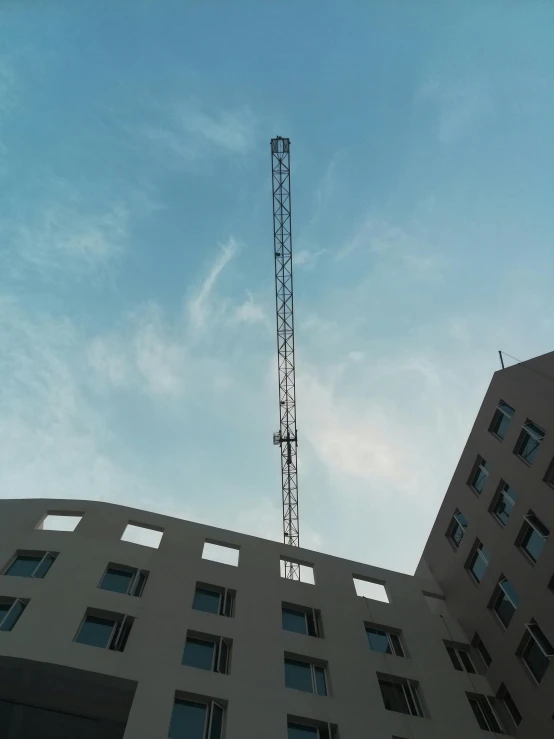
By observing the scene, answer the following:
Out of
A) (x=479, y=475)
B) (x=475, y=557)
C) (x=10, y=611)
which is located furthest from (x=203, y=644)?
(x=479, y=475)

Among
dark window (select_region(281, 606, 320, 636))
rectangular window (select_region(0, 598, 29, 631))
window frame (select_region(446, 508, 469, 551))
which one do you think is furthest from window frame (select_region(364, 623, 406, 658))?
rectangular window (select_region(0, 598, 29, 631))

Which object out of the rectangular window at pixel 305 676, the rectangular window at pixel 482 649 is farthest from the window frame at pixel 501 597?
the rectangular window at pixel 305 676

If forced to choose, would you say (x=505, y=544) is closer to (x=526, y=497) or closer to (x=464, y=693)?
(x=526, y=497)

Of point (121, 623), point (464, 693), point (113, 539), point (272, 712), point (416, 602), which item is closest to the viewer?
point (272, 712)

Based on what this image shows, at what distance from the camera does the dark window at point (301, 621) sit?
2248cm

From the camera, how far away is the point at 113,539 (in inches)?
909

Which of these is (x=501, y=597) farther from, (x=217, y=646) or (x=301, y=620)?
(x=217, y=646)

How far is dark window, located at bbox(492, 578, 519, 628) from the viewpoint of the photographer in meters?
23.0

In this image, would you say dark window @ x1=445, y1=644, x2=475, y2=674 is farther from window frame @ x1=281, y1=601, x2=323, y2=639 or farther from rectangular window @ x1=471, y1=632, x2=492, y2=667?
window frame @ x1=281, y1=601, x2=323, y2=639

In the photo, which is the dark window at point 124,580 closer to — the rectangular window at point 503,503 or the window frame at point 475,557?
the window frame at point 475,557

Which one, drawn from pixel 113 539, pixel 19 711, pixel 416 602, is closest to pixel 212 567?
pixel 113 539

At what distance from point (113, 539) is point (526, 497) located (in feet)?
61.1

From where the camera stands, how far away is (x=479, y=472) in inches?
1099

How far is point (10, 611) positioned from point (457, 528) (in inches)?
871
